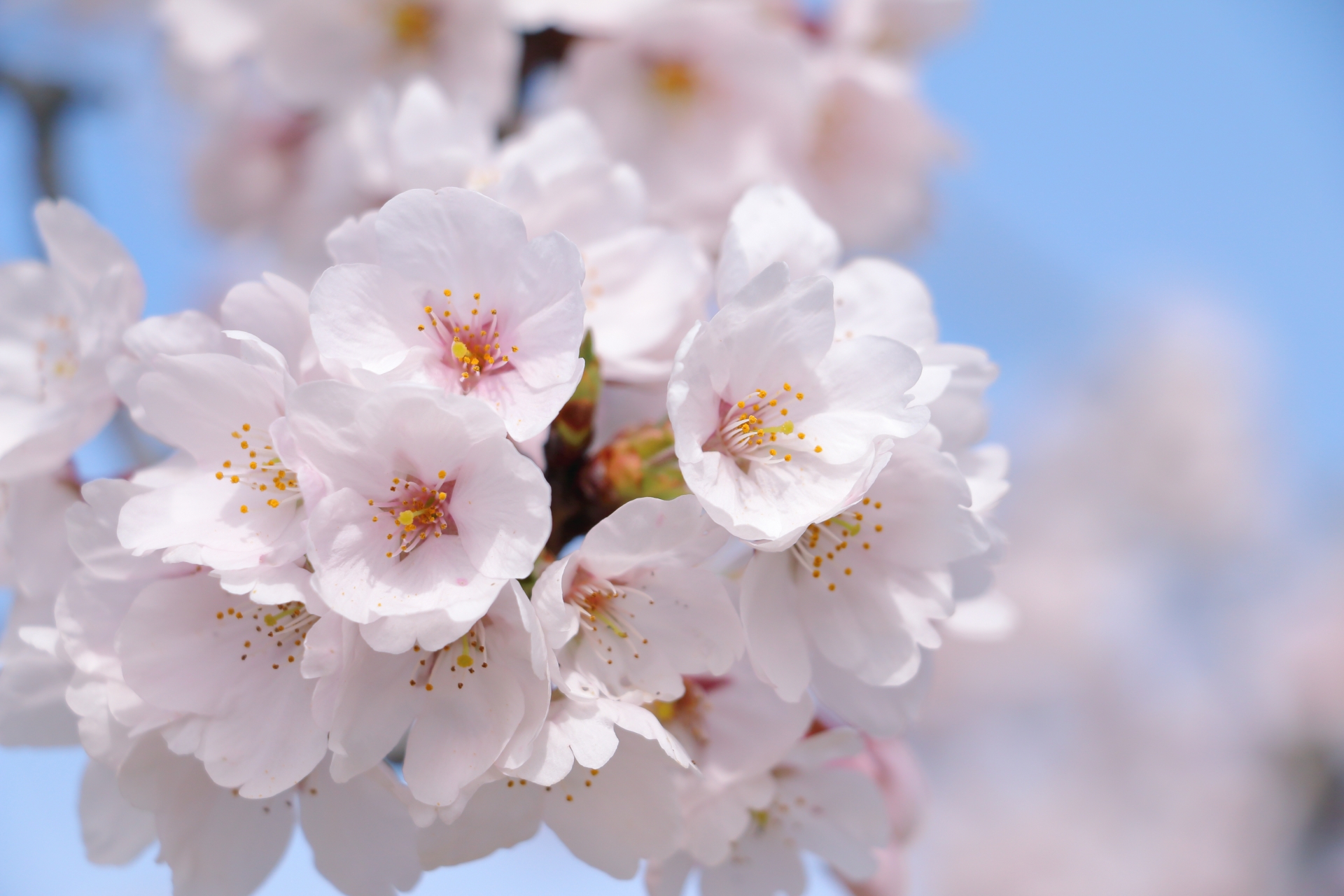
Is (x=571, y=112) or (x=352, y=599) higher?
(x=571, y=112)

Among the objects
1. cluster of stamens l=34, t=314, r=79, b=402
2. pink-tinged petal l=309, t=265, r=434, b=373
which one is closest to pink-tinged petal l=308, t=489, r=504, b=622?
pink-tinged petal l=309, t=265, r=434, b=373

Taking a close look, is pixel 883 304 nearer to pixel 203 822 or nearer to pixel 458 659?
pixel 458 659

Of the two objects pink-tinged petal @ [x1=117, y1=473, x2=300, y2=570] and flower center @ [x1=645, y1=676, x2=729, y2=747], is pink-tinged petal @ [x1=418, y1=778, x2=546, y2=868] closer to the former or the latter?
flower center @ [x1=645, y1=676, x2=729, y2=747]

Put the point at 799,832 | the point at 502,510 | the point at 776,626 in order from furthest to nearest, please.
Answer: the point at 799,832, the point at 776,626, the point at 502,510

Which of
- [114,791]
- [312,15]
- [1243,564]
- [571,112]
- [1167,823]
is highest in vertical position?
[571,112]

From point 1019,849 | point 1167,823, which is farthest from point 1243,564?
point 1019,849

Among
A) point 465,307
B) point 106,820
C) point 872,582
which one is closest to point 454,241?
point 465,307

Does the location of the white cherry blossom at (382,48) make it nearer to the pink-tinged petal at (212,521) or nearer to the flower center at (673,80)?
the flower center at (673,80)

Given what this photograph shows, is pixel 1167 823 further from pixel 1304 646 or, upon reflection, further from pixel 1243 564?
pixel 1243 564
